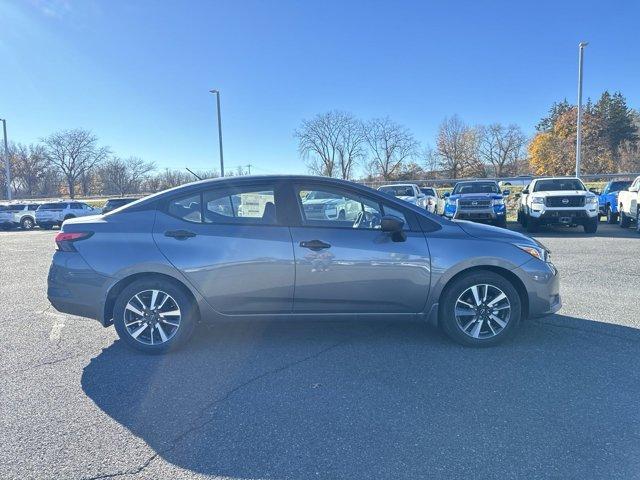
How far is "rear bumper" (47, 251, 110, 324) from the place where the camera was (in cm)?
425

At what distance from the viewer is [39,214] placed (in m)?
28.7

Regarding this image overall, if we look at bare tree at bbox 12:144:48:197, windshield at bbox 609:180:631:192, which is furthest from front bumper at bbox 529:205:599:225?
bare tree at bbox 12:144:48:197

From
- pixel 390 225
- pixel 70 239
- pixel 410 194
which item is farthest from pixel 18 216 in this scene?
pixel 390 225

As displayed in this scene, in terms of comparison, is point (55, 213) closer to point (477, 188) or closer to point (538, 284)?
point (477, 188)

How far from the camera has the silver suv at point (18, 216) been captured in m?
28.9

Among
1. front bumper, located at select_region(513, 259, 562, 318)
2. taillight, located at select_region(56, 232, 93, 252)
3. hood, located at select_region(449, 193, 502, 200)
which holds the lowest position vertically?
front bumper, located at select_region(513, 259, 562, 318)

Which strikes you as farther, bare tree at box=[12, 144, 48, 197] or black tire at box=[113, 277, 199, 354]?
bare tree at box=[12, 144, 48, 197]

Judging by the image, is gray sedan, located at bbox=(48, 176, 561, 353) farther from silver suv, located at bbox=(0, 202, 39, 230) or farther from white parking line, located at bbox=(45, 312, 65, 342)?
silver suv, located at bbox=(0, 202, 39, 230)

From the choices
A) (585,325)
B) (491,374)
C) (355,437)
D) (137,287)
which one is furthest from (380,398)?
(585,325)

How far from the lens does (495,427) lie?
300cm

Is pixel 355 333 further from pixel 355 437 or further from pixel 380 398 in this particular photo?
pixel 355 437

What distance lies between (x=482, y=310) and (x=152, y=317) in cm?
311

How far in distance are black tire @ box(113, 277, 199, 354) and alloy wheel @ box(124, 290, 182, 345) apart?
0.03 metres

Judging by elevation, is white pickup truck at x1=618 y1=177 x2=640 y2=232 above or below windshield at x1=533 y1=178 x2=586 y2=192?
below
